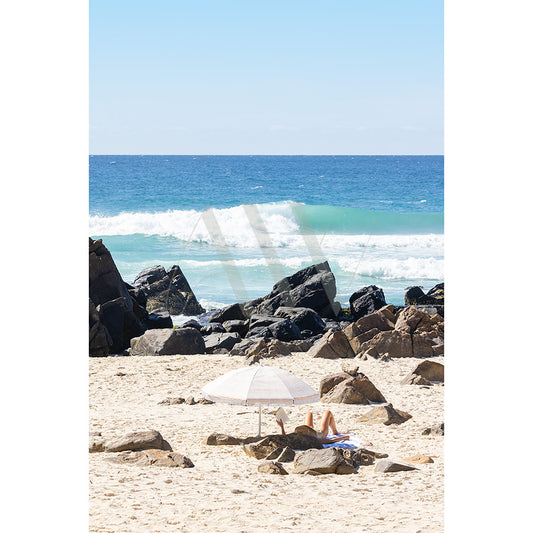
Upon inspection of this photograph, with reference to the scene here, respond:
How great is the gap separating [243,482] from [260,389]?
1.45 m

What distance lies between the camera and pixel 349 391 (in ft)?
29.7

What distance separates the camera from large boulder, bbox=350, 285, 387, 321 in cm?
1592

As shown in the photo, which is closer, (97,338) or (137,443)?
(137,443)

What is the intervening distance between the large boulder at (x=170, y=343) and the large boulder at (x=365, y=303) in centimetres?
450

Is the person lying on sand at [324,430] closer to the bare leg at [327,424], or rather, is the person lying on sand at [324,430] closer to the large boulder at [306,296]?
the bare leg at [327,424]

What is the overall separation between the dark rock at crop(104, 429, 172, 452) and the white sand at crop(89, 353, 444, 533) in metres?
0.27

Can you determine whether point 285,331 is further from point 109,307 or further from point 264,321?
point 109,307

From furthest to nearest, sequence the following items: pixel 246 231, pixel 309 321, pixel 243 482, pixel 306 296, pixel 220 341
→ pixel 246 231, pixel 306 296, pixel 309 321, pixel 220 341, pixel 243 482

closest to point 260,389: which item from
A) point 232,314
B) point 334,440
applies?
point 334,440

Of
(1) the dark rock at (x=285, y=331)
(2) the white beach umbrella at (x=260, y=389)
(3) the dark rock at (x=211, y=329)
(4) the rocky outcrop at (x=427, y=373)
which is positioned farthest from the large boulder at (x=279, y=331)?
(2) the white beach umbrella at (x=260, y=389)

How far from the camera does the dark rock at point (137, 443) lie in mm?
6566
